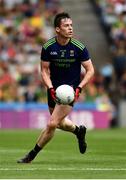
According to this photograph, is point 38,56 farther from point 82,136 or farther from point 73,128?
point 73,128

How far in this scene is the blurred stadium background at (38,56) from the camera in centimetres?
2761

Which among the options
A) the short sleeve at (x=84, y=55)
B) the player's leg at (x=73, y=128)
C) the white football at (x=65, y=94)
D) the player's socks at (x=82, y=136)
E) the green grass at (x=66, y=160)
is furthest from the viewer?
the player's socks at (x=82, y=136)

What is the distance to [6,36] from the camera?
30906 mm

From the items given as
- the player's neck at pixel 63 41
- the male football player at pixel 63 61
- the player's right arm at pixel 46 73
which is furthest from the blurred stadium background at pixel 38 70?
the player's neck at pixel 63 41

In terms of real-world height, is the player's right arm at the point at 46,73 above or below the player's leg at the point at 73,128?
above

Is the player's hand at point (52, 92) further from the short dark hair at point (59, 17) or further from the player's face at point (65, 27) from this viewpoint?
the short dark hair at point (59, 17)

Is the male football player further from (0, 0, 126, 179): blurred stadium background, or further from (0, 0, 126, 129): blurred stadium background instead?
(0, 0, 126, 129): blurred stadium background

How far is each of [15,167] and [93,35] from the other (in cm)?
2098

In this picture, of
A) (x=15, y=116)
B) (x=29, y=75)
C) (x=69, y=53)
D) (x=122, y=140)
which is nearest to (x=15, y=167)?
(x=69, y=53)

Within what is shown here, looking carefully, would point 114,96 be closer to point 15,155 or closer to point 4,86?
point 4,86

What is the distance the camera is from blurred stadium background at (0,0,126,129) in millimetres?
27609

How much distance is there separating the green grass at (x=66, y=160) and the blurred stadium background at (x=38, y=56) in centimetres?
710

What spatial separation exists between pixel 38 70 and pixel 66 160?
51.5 feet

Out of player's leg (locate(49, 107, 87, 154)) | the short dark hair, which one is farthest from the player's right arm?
the short dark hair
